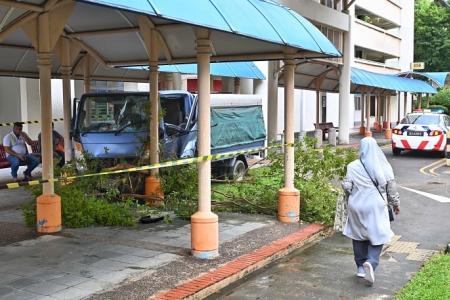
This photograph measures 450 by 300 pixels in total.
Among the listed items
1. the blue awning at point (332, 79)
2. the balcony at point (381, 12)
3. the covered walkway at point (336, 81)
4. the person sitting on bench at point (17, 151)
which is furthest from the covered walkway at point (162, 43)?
the balcony at point (381, 12)

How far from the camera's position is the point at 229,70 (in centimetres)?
1836

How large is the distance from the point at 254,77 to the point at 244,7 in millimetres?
13006

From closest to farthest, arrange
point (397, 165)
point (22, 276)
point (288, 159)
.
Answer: point (22, 276)
point (288, 159)
point (397, 165)

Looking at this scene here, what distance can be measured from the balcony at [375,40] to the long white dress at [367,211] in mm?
30284

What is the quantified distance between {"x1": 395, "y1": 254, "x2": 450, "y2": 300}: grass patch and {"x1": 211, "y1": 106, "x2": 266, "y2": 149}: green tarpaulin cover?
274 inches

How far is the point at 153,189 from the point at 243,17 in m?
4.41

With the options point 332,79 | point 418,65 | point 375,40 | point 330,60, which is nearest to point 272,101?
point 330,60

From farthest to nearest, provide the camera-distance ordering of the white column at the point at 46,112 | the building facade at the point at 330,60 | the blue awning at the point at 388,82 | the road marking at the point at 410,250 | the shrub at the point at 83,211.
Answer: the blue awning at the point at 388,82, the building facade at the point at 330,60, the shrub at the point at 83,211, the white column at the point at 46,112, the road marking at the point at 410,250

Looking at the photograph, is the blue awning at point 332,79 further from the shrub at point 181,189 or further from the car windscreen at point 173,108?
the shrub at point 181,189

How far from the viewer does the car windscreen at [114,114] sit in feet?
35.8

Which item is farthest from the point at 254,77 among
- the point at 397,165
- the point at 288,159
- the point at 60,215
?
the point at 60,215

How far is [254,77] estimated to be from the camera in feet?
65.1

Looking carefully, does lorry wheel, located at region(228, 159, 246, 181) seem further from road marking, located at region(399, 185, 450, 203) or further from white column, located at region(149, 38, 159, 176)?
road marking, located at region(399, 185, 450, 203)

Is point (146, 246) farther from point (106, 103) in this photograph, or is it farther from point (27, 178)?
point (27, 178)
